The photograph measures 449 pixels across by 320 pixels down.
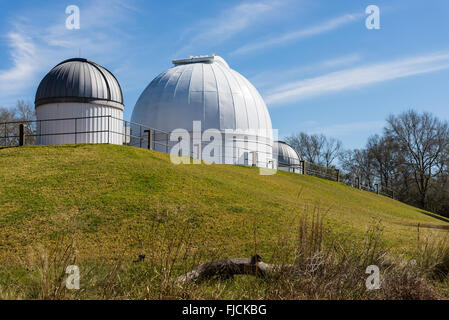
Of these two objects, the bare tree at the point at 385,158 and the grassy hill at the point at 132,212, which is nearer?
the grassy hill at the point at 132,212

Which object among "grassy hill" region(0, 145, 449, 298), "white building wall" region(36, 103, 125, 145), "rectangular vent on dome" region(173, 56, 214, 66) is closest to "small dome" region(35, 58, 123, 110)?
"white building wall" region(36, 103, 125, 145)

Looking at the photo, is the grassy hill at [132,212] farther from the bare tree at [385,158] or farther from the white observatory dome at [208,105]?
the bare tree at [385,158]

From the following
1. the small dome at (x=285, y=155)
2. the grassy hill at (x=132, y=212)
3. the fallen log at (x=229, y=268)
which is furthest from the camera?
the small dome at (x=285, y=155)

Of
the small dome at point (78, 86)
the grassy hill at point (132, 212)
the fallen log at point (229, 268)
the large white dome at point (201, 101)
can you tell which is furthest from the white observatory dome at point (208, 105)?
the fallen log at point (229, 268)

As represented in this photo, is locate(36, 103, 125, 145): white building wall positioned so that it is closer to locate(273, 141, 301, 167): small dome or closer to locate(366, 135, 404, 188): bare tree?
locate(273, 141, 301, 167): small dome

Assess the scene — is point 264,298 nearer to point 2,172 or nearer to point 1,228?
point 1,228

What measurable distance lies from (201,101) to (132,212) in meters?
19.7

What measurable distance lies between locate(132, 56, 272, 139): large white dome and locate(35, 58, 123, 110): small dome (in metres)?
5.45

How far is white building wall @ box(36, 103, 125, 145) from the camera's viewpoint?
Answer: 24.6m

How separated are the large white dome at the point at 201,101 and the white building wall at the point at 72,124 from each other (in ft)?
21.3

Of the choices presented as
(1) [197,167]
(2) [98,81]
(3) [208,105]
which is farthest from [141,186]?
(3) [208,105]

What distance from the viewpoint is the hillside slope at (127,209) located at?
35.2 feet

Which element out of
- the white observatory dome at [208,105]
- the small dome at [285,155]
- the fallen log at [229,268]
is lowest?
the fallen log at [229,268]

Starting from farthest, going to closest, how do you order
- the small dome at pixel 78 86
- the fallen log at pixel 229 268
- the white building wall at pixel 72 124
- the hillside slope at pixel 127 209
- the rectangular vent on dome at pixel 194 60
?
the rectangular vent on dome at pixel 194 60 → the small dome at pixel 78 86 → the white building wall at pixel 72 124 → the hillside slope at pixel 127 209 → the fallen log at pixel 229 268
